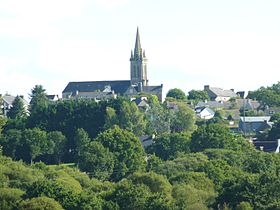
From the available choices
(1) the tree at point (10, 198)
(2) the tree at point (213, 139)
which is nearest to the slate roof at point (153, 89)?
(2) the tree at point (213, 139)

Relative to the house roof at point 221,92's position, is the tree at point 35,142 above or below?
below

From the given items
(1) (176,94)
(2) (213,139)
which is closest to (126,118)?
(2) (213,139)

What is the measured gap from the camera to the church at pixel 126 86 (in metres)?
164

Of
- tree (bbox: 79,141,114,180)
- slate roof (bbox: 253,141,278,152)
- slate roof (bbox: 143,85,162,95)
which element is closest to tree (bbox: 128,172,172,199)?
tree (bbox: 79,141,114,180)

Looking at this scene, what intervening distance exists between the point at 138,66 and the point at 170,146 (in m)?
88.4

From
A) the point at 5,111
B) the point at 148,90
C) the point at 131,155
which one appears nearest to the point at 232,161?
the point at 131,155

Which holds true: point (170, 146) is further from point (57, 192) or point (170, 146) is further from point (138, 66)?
point (138, 66)

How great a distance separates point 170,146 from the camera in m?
88.2

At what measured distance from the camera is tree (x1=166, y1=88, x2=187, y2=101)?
15986cm

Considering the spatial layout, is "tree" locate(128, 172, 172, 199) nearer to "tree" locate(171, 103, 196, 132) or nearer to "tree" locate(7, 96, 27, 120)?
"tree" locate(171, 103, 196, 132)

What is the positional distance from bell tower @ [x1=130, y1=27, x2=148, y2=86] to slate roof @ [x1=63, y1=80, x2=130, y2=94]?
279cm

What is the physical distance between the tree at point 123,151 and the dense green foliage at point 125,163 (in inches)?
3.0

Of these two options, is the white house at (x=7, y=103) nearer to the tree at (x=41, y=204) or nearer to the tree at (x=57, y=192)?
the tree at (x=57, y=192)

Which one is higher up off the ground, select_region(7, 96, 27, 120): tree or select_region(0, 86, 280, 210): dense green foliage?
select_region(7, 96, 27, 120): tree
